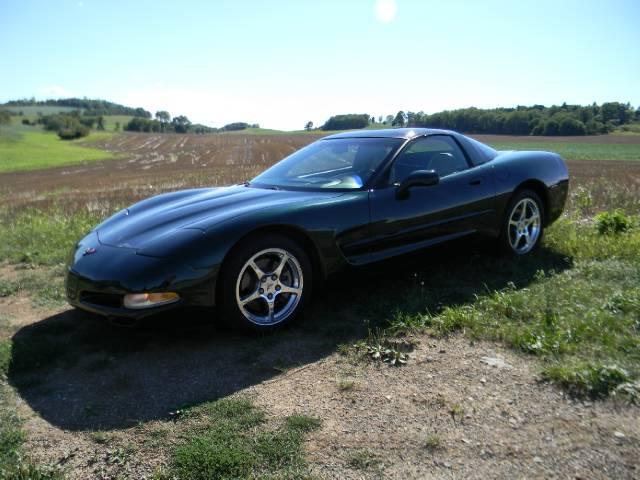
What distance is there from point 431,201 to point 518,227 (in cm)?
128

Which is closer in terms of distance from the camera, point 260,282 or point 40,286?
point 260,282

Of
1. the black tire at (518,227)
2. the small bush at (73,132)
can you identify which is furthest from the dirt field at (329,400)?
the small bush at (73,132)

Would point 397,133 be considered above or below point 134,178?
above

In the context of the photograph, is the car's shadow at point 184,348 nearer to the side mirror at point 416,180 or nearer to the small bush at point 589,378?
the side mirror at point 416,180

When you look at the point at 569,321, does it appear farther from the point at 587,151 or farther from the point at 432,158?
the point at 587,151

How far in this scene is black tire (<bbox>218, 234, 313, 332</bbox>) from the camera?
315cm

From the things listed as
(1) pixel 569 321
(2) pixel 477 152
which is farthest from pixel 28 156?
(1) pixel 569 321

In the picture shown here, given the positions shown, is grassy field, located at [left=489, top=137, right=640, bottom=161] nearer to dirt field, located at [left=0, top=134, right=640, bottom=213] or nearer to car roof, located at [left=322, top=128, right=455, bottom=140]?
dirt field, located at [left=0, top=134, right=640, bottom=213]

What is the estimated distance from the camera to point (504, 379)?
2.71m

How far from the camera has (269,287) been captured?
3330mm

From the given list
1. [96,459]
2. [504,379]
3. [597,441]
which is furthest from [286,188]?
[597,441]

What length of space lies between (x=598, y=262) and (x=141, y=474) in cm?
410

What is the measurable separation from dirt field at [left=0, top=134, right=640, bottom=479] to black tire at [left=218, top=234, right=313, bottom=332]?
12cm

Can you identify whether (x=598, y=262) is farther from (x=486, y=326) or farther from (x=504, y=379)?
(x=504, y=379)
